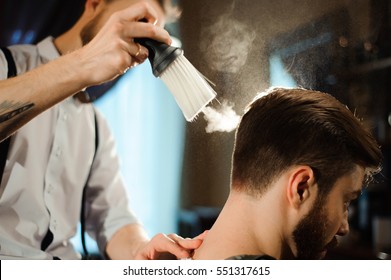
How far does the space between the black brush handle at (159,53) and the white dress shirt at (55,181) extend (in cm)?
33

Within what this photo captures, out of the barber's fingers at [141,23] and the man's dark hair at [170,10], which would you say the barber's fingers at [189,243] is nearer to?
the barber's fingers at [141,23]

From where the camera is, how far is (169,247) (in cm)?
169

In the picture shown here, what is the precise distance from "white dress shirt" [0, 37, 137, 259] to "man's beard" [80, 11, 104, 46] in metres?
0.11

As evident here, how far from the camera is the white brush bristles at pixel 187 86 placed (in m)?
1.63

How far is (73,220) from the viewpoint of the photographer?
181 cm

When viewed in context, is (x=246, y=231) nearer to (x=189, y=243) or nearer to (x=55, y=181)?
(x=189, y=243)

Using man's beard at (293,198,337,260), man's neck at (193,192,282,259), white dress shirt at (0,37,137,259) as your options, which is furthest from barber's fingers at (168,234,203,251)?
man's beard at (293,198,337,260)

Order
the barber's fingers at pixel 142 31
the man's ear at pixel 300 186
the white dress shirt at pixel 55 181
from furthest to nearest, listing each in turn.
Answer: the white dress shirt at pixel 55 181 < the barber's fingers at pixel 142 31 < the man's ear at pixel 300 186

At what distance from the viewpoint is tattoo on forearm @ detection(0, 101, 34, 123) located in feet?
5.26

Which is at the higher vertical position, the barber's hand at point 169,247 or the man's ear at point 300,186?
the man's ear at point 300,186

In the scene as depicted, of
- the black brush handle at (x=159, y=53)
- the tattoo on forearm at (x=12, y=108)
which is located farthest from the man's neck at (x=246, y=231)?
the tattoo on forearm at (x=12, y=108)

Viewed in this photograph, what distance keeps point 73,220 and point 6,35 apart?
2.34 feet

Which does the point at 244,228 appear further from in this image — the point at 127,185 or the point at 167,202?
the point at 127,185
